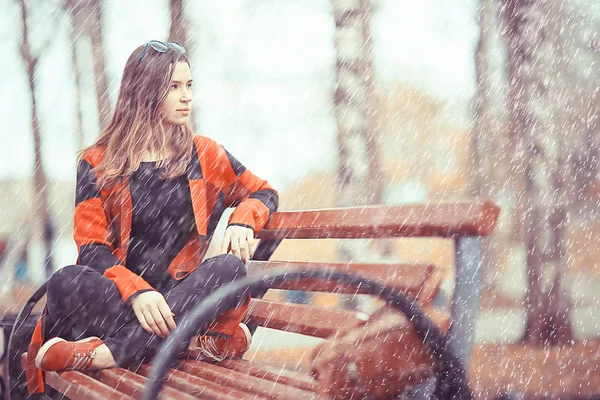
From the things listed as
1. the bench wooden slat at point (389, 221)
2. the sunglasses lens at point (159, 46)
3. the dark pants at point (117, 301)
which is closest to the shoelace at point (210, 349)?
the dark pants at point (117, 301)

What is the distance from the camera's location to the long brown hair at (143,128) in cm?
277

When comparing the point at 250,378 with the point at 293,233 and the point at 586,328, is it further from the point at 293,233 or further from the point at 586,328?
the point at 586,328

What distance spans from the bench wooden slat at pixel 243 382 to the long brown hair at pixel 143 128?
794 mm

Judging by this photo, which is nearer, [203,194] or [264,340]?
[203,194]

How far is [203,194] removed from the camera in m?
2.80

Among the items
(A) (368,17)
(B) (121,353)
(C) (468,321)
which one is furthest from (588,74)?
(B) (121,353)

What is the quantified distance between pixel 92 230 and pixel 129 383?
841 mm

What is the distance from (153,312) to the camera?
2.17 m

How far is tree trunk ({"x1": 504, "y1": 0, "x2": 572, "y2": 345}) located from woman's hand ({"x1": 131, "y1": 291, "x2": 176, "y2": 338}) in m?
4.33

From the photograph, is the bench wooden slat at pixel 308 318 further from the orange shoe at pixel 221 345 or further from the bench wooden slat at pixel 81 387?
the bench wooden slat at pixel 81 387

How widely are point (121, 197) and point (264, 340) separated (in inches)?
272

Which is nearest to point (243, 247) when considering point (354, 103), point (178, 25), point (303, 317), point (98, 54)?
point (303, 317)

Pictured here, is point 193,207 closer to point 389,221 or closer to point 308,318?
point 308,318

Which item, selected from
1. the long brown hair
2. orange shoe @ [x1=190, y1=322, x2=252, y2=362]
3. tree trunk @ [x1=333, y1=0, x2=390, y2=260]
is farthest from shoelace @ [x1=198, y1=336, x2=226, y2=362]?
tree trunk @ [x1=333, y1=0, x2=390, y2=260]
